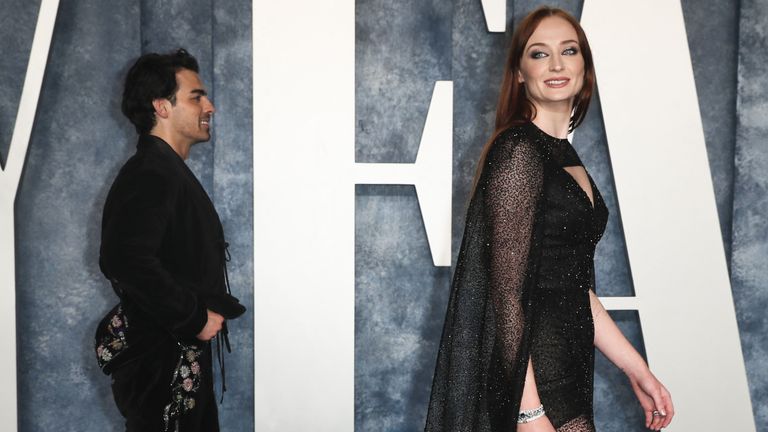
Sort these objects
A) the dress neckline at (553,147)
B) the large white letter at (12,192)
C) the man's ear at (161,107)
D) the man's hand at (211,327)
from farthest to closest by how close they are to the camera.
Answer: the large white letter at (12,192), the man's ear at (161,107), the man's hand at (211,327), the dress neckline at (553,147)

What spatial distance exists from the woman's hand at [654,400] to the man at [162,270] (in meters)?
1.15

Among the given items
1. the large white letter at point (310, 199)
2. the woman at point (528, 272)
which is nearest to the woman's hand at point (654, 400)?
the woman at point (528, 272)

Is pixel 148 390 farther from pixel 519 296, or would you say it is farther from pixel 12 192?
pixel 519 296

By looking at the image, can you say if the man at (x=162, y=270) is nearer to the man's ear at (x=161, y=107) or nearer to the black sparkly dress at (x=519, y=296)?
the man's ear at (x=161, y=107)

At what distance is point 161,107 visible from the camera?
2.11 meters

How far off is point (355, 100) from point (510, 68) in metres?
0.96

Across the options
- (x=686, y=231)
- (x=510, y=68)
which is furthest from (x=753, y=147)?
(x=510, y=68)

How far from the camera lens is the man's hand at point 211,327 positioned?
1.94 m

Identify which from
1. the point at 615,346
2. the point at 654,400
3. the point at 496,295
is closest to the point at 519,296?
the point at 496,295

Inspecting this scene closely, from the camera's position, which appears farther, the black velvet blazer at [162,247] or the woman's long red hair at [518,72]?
the black velvet blazer at [162,247]

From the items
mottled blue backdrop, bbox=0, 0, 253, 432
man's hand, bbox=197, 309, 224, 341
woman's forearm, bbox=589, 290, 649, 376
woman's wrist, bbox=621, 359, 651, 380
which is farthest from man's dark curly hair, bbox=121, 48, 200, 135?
woman's wrist, bbox=621, 359, 651, 380

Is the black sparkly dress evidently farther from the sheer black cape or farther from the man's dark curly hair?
the man's dark curly hair

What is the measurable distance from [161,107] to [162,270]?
55 centimetres

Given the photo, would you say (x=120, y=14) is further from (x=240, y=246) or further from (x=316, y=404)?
(x=316, y=404)
